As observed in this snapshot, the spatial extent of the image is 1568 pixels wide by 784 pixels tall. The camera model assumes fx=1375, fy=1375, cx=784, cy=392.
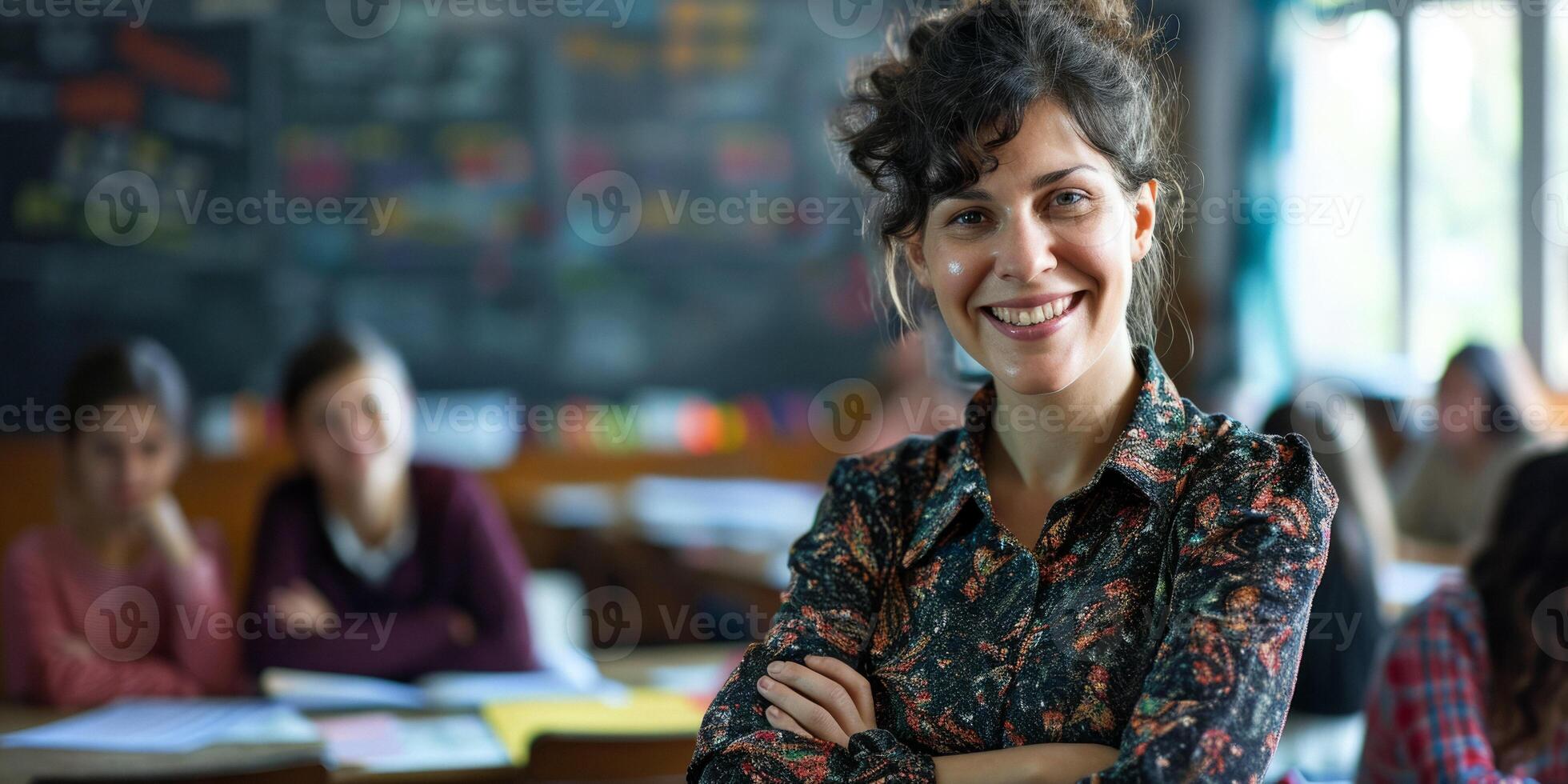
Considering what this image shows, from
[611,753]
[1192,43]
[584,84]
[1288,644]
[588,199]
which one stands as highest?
[1192,43]

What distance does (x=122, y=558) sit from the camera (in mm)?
2652

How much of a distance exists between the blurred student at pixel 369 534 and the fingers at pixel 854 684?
4.67 feet

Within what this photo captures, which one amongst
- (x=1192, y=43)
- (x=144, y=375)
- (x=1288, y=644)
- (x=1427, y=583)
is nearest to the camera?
(x=1288, y=644)

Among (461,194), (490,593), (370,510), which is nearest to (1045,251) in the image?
(490,593)

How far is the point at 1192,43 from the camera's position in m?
6.37

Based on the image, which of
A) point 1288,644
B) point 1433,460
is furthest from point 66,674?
point 1433,460

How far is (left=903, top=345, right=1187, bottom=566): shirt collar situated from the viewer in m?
1.24

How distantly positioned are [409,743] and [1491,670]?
1443 millimetres

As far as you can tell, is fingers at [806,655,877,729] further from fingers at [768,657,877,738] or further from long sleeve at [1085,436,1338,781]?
long sleeve at [1085,436,1338,781]

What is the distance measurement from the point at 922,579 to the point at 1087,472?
19 centimetres

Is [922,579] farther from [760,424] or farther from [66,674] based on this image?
[760,424]

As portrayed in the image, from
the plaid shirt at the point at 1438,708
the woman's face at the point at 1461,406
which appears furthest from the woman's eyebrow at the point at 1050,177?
the woman's face at the point at 1461,406

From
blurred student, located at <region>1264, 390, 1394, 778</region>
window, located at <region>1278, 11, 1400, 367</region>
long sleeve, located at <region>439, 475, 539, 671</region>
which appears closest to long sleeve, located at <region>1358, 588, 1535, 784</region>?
blurred student, located at <region>1264, 390, 1394, 778</region>

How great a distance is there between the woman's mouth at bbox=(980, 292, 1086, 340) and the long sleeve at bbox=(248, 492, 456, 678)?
165cm
